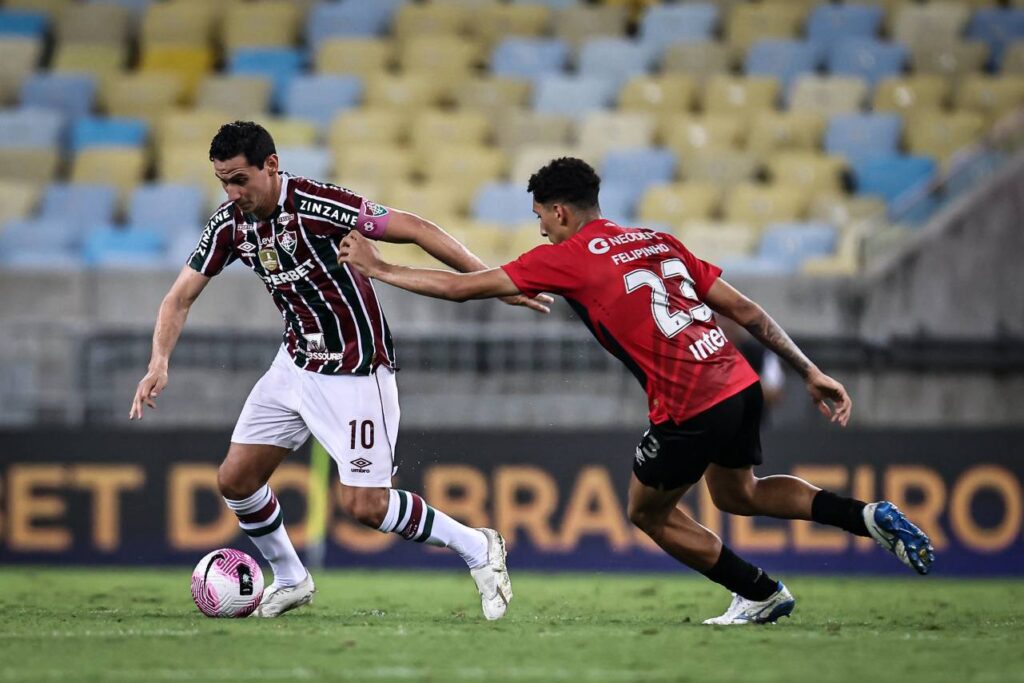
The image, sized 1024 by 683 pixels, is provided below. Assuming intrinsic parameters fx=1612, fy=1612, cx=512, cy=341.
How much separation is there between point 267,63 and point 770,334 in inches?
445

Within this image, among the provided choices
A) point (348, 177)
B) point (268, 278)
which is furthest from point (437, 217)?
point (268, 278)

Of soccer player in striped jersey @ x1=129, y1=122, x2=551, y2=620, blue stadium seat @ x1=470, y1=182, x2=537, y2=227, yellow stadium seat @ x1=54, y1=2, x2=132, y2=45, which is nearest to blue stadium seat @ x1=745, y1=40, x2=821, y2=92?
blue stadium seat @ x1=470, y1=182, x2=537, y2=227

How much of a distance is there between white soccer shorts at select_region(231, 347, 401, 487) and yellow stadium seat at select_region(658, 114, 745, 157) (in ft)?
29.4

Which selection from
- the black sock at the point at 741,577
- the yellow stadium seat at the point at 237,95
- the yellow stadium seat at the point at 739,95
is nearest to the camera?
the black sock at the point at 741,577

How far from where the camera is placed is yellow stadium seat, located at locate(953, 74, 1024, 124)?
55.0 feet

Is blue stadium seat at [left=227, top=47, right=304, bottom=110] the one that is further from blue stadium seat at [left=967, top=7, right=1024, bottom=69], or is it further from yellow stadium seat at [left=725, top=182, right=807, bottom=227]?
blue stadium seat at [left=967, top=7, right=1024, bottom=69]

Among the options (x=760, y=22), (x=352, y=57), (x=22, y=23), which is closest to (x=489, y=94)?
(x=352, y=57)

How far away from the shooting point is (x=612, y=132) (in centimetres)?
1648

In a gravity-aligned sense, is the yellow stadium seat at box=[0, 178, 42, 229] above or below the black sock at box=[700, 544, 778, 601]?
above

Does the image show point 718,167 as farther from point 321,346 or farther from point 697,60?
point 321,346

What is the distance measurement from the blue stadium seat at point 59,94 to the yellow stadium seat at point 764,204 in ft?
22.9

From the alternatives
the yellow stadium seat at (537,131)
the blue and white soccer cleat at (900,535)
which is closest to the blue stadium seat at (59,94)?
the yellow stadium seat at (537,131)

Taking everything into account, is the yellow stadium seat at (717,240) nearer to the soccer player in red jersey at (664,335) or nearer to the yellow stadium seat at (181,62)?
the yellow stadium seat at (181,62)

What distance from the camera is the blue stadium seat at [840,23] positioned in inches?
703
